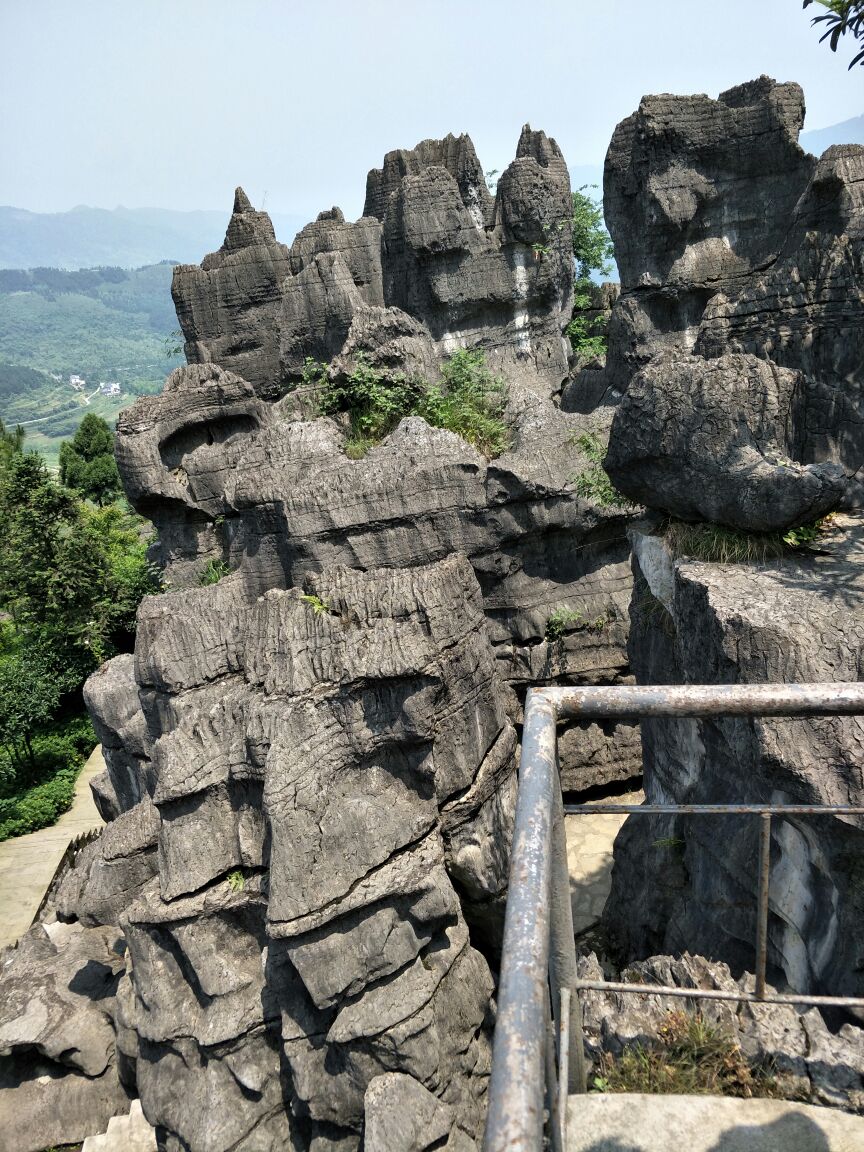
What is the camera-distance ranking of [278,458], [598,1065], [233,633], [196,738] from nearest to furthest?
[598,1065] < [196,738] < [233,633] < [278,458]

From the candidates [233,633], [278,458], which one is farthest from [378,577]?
[278,458]

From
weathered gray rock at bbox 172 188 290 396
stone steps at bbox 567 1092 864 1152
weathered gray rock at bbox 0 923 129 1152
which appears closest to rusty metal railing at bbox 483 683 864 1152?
stone steps at bbox 567 1092 864 1152

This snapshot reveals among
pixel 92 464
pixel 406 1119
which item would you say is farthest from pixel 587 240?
pixel 406 1119

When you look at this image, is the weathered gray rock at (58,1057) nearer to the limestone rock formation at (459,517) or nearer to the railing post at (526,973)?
the limestone rock formation at (459,517)

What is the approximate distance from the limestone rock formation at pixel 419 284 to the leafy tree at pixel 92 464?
1210 centimetres

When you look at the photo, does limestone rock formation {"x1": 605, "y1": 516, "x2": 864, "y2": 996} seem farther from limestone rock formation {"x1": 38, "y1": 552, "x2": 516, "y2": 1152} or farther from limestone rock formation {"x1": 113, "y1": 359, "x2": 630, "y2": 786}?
limestone rock formation {"x1": 113, "y1": 359, "x2": 630, "y2": 786}

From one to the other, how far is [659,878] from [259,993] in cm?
389

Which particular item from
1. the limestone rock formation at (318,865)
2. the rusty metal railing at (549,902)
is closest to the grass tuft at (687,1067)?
the rusty metal railing at (549,902)

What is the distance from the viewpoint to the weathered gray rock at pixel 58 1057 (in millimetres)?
8180

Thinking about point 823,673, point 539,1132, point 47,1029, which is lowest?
point 47,1029

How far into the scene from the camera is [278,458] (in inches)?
408

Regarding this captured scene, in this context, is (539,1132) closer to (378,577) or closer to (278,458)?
(378,577)

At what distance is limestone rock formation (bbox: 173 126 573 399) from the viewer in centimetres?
1800

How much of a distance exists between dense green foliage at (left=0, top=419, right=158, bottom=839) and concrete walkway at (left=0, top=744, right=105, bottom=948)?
64 centimetres
